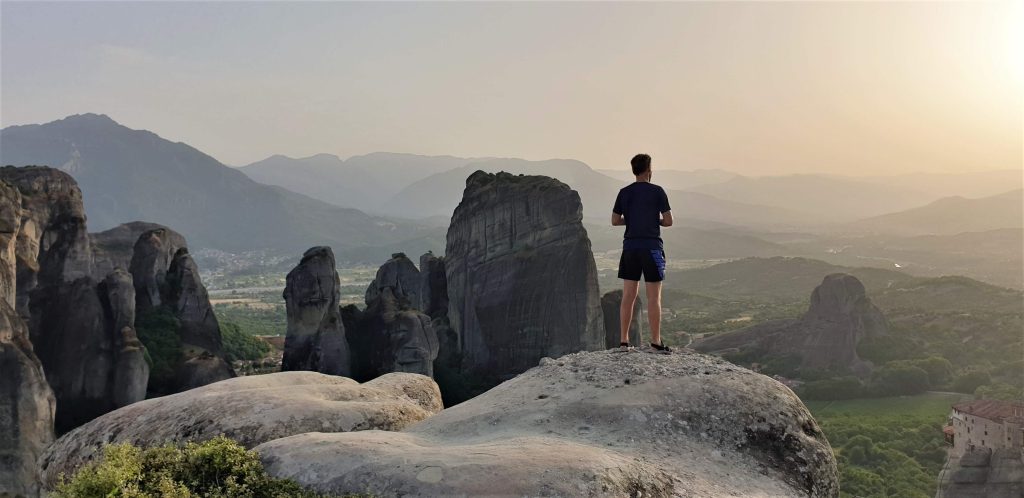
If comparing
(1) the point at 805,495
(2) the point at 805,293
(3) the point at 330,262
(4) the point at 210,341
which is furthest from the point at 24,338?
(2) the point at 805,293

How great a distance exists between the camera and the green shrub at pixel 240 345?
56.9 meters

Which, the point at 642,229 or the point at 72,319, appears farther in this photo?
the point at 72,319

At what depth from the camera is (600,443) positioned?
8695mm

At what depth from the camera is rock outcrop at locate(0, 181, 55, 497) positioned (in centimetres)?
2814

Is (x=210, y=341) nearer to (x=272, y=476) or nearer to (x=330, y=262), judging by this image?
(x=330, y=262)

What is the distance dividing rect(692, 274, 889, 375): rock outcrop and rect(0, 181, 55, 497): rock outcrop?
6882cm

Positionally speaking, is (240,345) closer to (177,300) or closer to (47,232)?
(177,300)

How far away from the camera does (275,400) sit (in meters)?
11.2

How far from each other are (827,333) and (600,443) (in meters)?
77.0

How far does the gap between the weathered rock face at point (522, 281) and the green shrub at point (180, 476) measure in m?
41.2

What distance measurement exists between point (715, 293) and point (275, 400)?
510ft

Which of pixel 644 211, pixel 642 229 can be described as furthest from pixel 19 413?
pixel 644 211

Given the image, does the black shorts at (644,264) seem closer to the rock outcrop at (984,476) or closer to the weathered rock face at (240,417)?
the weathered rock face at (240,417)

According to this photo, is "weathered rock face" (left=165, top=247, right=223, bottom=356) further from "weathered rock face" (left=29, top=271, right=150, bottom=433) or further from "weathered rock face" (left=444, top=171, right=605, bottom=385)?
"weathered rock face" (left=444, top=171, right=605, bottom=385)
